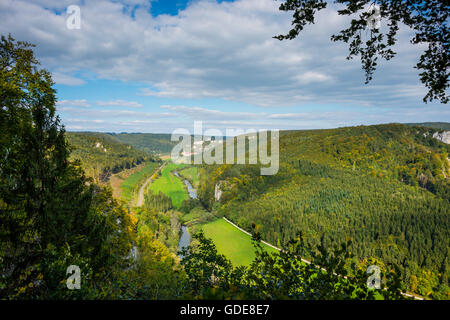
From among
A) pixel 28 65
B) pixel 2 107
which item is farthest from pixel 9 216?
pixel 28 65

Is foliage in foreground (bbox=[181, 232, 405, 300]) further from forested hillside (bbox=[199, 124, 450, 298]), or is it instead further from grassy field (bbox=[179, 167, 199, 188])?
grassy field (bbox=[179, 167, 199, 188])

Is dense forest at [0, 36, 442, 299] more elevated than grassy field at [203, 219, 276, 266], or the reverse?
dense forest at [0, 36, 442, 299]

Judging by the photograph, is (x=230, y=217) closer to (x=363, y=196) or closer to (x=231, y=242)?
(x=231, y=242)

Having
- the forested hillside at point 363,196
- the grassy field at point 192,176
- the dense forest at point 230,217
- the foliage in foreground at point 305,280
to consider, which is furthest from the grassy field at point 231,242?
the grassy field at point 192,176

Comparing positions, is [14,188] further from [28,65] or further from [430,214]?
[430,214]

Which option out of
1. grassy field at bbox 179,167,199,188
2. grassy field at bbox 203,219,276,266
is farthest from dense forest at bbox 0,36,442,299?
grassy field at bbox 179,167,199,188

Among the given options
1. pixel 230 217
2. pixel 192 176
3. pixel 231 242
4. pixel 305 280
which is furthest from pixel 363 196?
pixel 305 280

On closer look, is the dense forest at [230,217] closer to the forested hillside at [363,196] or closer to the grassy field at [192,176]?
the forested hillside at [363,196]
